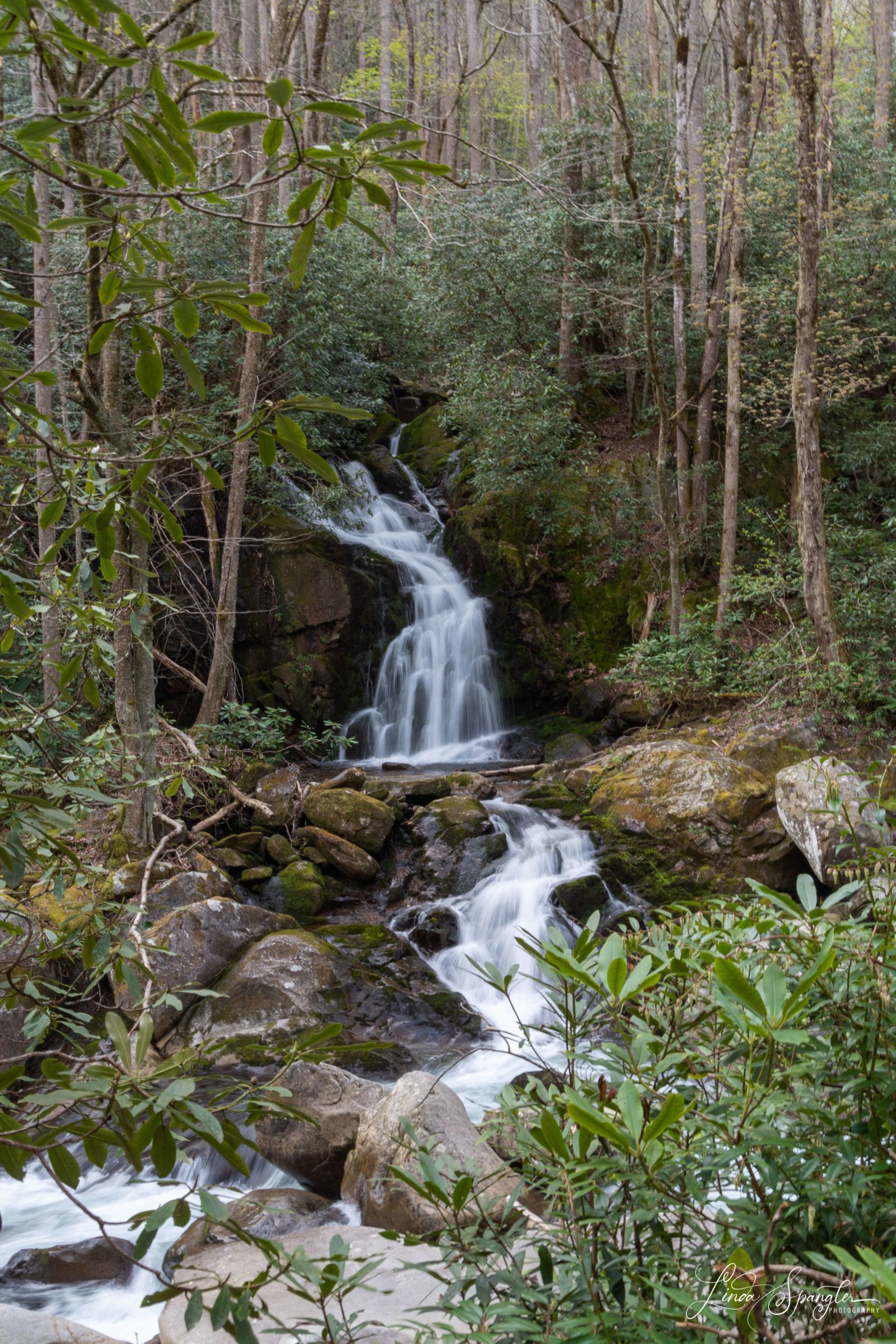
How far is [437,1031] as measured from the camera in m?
6.44

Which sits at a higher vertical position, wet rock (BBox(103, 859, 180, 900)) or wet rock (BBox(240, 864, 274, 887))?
wet rock (BBox(103, 859, 180, 900))

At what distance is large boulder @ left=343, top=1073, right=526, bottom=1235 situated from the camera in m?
3.92

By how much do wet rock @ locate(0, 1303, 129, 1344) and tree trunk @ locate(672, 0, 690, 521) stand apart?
10.8m

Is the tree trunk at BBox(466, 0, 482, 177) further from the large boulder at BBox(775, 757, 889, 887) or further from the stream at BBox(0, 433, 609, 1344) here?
the large boulder at BBox(775, 757, 889, 887)

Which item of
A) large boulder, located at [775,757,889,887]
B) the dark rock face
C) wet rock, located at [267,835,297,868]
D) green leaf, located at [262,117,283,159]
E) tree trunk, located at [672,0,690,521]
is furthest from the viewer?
the dark rock face

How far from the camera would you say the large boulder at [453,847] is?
27.2ft

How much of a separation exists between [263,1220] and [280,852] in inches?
166

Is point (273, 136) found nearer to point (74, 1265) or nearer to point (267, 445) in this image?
point (267, 445)

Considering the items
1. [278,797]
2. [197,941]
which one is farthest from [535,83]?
[197,941]

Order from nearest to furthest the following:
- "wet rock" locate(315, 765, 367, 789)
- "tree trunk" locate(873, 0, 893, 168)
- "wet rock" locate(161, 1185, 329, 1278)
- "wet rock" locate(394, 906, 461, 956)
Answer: "wet rock" locate(161, 1185, 329, 1278)
"wet rock" locate(394, 906, 461, 956)
"wet rock" locate(315, 765, 367, 789)
"tree trunk" locate(873, 0, 893, 168)

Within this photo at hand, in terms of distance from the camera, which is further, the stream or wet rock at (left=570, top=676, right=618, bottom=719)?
wet rock at (left=570, top=676, right=618, bottom=719)

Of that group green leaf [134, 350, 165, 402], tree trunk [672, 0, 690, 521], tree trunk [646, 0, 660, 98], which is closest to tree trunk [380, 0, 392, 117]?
tree trunk [646, 0, 660, 98]

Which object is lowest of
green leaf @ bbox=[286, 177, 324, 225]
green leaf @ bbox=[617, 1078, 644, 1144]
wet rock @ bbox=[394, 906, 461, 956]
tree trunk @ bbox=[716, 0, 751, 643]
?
wet rock @ bbox=[394, 906, 461, 956]

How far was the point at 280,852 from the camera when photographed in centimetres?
830
